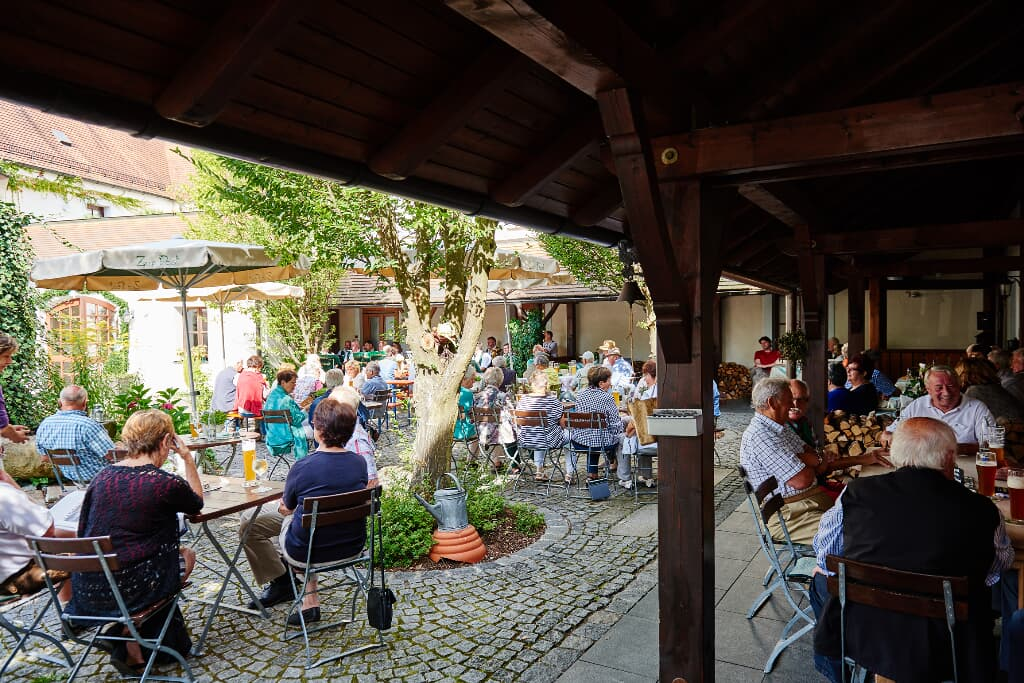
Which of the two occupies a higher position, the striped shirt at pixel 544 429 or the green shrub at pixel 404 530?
the striped shirt at pixel 544 429

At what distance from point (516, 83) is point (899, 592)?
2.43 meters

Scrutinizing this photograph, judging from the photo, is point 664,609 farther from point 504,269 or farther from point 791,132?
point 504,269

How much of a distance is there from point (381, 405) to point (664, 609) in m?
7.00

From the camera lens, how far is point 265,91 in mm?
2449

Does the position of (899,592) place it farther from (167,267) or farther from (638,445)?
(167,267)

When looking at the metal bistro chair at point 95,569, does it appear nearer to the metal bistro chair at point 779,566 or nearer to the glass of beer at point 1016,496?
the metal bistro chair at point 779,566

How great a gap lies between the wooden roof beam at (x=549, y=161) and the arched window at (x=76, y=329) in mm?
8133

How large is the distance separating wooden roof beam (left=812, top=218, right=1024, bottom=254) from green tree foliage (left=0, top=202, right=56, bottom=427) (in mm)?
9125

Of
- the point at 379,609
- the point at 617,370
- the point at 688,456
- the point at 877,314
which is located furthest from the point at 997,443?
the point at 877,314

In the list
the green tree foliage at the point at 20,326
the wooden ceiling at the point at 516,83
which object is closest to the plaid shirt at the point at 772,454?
the wooden ceiling at the point at 516,83

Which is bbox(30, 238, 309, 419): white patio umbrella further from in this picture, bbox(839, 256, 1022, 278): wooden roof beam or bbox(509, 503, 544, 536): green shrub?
bbox(839, 256, 1022, 278): wooden roof beam

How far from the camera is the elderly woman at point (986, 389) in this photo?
5273 mm

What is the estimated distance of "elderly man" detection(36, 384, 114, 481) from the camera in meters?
5.12

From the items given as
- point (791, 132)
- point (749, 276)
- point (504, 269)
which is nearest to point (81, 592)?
point (791, 132)
